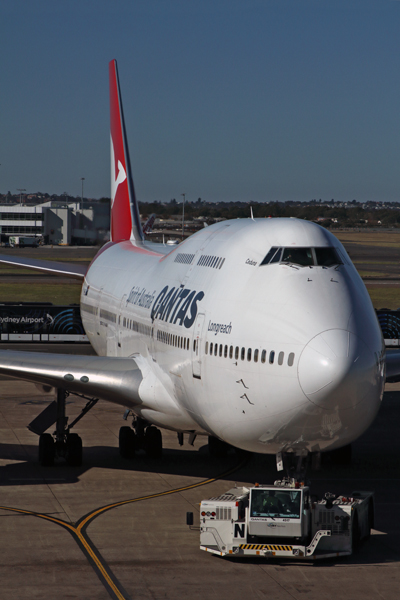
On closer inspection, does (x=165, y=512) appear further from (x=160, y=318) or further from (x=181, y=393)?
(x=160, y=318)

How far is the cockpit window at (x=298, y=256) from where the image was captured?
15648 millimetres

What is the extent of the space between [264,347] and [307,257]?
222 centimetres

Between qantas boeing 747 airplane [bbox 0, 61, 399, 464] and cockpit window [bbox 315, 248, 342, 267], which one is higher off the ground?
cockpit window [bbox 315, 248, 342, 267]

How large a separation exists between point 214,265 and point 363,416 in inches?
209

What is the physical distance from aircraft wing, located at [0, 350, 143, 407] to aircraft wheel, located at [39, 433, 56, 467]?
1.68 metres

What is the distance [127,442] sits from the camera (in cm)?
2319

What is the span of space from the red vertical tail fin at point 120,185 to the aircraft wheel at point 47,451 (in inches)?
548

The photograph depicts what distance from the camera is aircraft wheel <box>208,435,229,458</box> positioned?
23.1 m

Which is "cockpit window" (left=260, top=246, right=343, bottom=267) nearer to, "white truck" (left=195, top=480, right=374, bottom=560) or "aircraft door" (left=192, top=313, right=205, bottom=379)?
"aircraft door" (left=192, top=313, right=205, bottom=379)

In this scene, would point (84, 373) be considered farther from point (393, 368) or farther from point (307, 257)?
point (393, 368)

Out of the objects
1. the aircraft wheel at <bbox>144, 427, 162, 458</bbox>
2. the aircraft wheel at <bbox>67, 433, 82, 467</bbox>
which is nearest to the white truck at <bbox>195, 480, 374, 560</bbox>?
the aircraft wheel at <bbox>67, 433, 82, 467</bbox>

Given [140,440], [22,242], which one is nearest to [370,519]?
[140,440]

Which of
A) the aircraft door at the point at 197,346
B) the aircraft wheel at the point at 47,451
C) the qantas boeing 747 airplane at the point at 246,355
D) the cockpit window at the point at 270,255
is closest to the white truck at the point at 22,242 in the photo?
A: the qantas boeing 747 airplane at the point at 246,355

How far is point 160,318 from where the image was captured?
67.2ft
